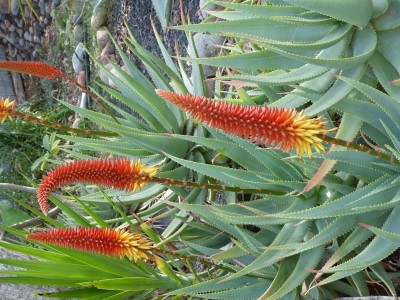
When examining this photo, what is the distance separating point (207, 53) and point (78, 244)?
1.90 metres

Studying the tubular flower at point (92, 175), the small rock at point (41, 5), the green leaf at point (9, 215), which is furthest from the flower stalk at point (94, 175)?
the small rock at point (41, 5)

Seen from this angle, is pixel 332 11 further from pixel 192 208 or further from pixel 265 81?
pixel 192 208

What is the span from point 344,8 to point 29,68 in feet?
2.92

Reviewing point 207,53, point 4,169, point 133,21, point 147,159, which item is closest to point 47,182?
point 147,159

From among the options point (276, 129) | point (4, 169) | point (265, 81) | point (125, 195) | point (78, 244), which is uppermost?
point (276, 129)

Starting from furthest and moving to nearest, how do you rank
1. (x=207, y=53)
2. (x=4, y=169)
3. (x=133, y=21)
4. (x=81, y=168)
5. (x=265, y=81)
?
(x=4, y=169)
(x=133, y=21)
(x=207, y=53)
(x=265, y=81)
(x=81, y=168)

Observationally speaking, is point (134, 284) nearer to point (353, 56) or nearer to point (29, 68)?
point (29, 68)

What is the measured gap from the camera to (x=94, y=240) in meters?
1.34

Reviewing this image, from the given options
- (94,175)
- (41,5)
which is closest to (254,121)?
(94,175)

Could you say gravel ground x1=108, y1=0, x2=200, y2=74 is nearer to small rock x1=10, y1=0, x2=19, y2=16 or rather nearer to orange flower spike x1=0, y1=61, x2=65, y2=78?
orange flower spike x1=0, y1=61, x2=65, y2=78

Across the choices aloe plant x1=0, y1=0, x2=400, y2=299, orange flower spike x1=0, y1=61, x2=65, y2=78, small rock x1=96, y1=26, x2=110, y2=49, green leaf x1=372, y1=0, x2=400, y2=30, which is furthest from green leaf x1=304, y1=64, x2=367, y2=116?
small rock x1=96, y1=26, x2=110, y2=49

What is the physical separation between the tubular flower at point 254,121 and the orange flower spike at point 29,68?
28.1 inches

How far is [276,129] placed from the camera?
1.02 meters

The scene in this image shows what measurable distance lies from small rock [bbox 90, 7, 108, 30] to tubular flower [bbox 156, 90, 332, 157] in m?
3.36
